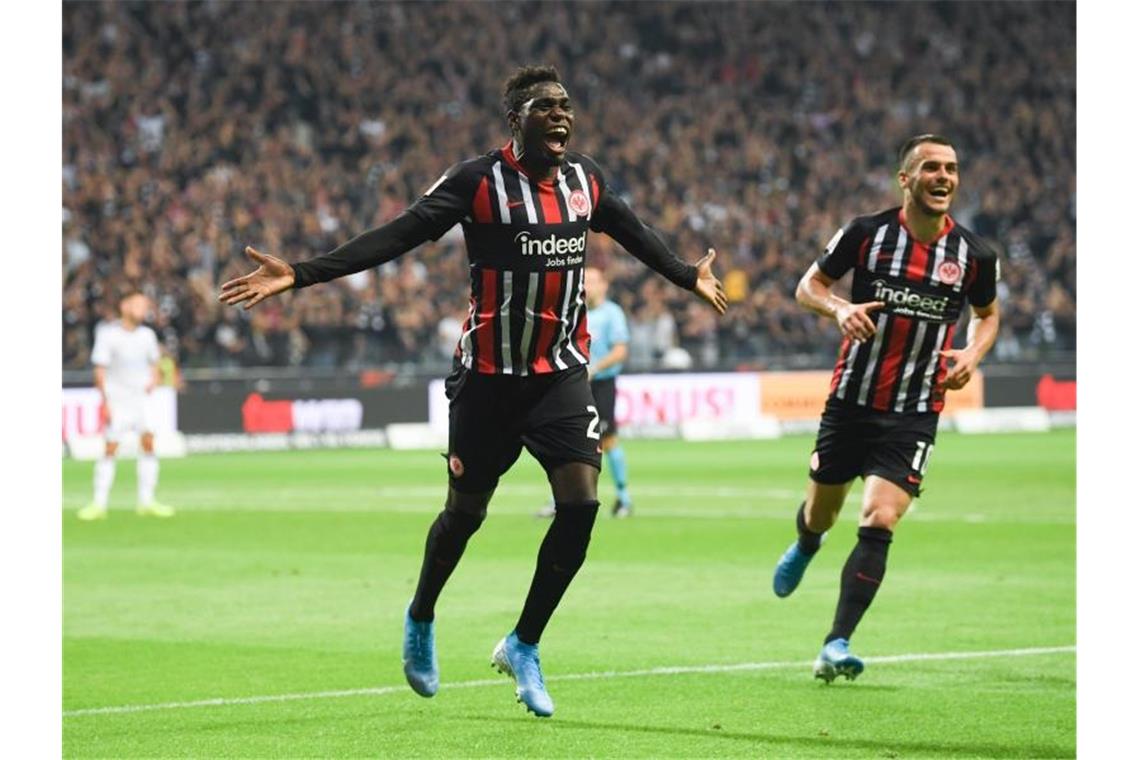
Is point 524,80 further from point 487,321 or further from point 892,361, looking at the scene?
point 892,361

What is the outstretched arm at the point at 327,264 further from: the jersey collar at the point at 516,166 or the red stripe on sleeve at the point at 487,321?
the jersey collar at the point at 516,166

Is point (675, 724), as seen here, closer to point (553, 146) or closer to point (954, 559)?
point (553, 146)

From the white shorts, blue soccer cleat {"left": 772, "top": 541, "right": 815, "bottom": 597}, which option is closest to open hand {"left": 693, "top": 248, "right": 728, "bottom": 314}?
blue soccer cleat {"left": 772, "top": 541, "right": 815, "bottom": 597}

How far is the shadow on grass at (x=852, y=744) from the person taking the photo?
282 inches

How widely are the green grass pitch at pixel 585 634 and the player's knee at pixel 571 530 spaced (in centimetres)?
68

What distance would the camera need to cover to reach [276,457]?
2811 centimetres

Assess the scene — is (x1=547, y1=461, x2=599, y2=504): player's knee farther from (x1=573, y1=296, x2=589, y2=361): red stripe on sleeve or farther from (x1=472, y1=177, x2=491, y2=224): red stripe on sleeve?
(x1=472, y1=177, x2=491, y2=224): red stripe on sleeve

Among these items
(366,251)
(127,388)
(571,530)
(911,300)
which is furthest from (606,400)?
(366,251)

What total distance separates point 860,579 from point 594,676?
4.45 feet

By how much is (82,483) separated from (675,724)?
55.4ft

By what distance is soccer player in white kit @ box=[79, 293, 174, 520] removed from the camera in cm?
1941

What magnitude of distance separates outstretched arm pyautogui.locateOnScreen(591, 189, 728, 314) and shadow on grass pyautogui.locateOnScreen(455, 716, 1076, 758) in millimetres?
1683

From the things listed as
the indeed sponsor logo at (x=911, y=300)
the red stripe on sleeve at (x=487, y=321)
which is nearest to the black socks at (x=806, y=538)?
the indeed sponsor logo at (x=911, y=300)

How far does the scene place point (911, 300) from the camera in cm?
915
